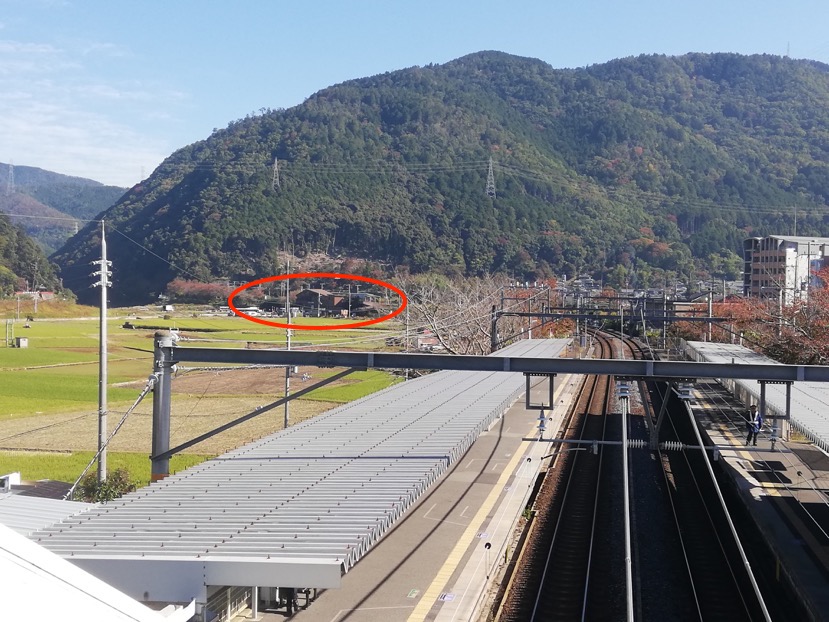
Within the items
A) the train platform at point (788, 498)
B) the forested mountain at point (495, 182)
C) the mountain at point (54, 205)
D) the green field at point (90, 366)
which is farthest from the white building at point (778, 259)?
the mountain at point (54, 205)

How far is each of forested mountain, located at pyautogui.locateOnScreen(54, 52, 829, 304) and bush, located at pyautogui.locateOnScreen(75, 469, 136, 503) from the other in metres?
46.3

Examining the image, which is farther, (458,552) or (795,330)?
(795,330)

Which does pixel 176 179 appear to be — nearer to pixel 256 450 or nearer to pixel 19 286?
pixel 19 286

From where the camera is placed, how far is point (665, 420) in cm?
2019

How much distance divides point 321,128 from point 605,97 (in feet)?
172

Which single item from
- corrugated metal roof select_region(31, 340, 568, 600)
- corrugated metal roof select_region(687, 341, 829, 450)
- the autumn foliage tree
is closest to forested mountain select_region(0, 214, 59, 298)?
the autumn foliage tree

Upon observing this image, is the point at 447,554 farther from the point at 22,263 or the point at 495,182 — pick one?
the point at 495,182

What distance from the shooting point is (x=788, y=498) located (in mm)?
10969

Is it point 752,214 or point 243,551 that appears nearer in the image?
point 243,551

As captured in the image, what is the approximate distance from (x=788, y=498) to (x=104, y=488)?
9362mm

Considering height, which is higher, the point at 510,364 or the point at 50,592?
the point at 510,364

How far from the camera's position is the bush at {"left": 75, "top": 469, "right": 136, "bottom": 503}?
421 inches

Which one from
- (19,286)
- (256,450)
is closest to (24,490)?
(256,450)

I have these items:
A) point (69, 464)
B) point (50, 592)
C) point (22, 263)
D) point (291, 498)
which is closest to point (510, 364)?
point (291, 498)
